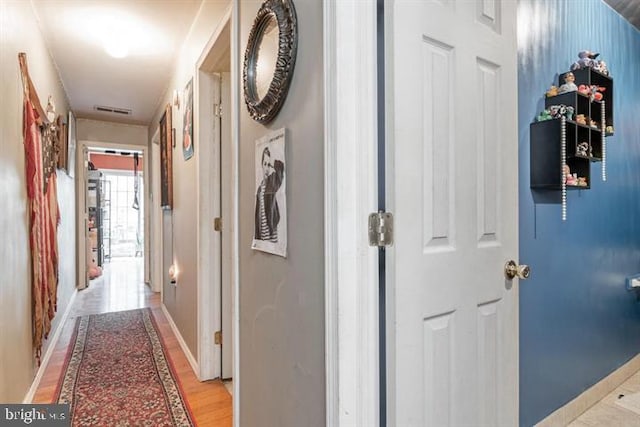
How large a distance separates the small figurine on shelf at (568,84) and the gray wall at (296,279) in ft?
4.29

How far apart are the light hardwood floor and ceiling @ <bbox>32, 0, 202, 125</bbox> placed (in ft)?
7.86

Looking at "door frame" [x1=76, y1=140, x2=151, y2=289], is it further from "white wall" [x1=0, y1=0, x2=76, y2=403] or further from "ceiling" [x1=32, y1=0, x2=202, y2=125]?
"white wall" [x1=0, y1=0, x2=76, y2=403]

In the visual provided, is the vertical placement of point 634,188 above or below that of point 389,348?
above

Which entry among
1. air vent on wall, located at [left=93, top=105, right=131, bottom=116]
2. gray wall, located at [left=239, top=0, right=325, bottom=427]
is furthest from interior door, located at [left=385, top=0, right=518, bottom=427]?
air vent on wall, located at [left=93, top=105, right=131, bottom=116]

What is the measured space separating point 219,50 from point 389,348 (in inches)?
74.3

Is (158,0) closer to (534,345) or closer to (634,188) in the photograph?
(534,345)

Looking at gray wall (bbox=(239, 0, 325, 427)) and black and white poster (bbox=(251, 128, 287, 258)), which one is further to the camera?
black and white poster (bbox=(251, 128, 287, 258))

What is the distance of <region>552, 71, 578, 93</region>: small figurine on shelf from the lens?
1.63 metres

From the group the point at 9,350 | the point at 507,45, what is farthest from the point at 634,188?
the point at 9,350

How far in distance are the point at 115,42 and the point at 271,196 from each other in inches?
91.1

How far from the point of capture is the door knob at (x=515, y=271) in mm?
1180

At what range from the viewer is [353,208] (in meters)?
0.88

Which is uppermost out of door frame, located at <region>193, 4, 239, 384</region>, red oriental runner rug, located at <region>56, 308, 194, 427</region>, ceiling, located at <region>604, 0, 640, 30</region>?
ceiling, located at <region>604, 0, 640, 30</region>

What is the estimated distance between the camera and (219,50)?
2.05 m
